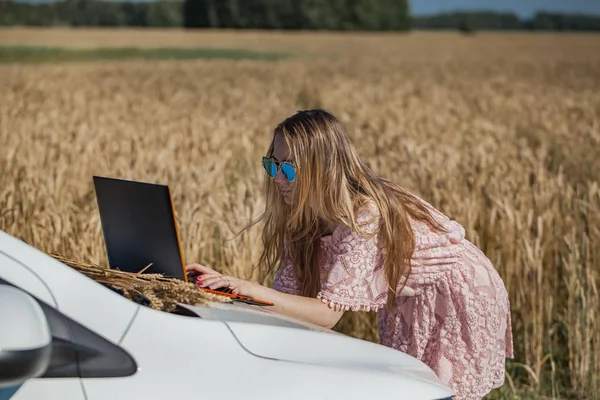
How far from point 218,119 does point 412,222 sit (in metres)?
8.99

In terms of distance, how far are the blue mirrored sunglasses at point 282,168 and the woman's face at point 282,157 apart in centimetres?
1

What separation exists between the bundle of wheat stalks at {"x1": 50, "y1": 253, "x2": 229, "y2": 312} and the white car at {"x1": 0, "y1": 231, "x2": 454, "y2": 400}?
7cm

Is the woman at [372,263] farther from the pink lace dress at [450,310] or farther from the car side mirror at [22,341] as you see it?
the car side mirror at [22,341]

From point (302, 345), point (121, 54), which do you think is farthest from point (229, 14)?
point (302, 345)

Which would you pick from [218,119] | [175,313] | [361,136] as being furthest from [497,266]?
[218,119]

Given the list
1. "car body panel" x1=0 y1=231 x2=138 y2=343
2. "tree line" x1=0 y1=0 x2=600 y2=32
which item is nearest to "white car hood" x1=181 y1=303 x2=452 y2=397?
"car body panel" x1=0 y1=231 x2=138 y2=343

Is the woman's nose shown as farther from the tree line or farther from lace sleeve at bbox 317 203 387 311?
the tree line

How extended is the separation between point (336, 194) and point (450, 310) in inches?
20.8

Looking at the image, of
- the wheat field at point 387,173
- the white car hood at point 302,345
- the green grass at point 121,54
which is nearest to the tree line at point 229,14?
the green grass at point 121,54

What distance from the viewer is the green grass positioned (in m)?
50.3

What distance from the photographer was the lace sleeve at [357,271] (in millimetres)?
2576

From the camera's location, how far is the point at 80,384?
5.61 feet

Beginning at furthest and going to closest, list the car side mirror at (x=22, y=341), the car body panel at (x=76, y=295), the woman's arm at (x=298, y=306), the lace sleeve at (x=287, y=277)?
the lace sleeve at (x=287, y=277) → the woman's arm at (x=298, y=306) → the car body panel at (x=76, y=295) → the car side mirror at (x=22, y=341)

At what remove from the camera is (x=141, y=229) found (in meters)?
2.38
